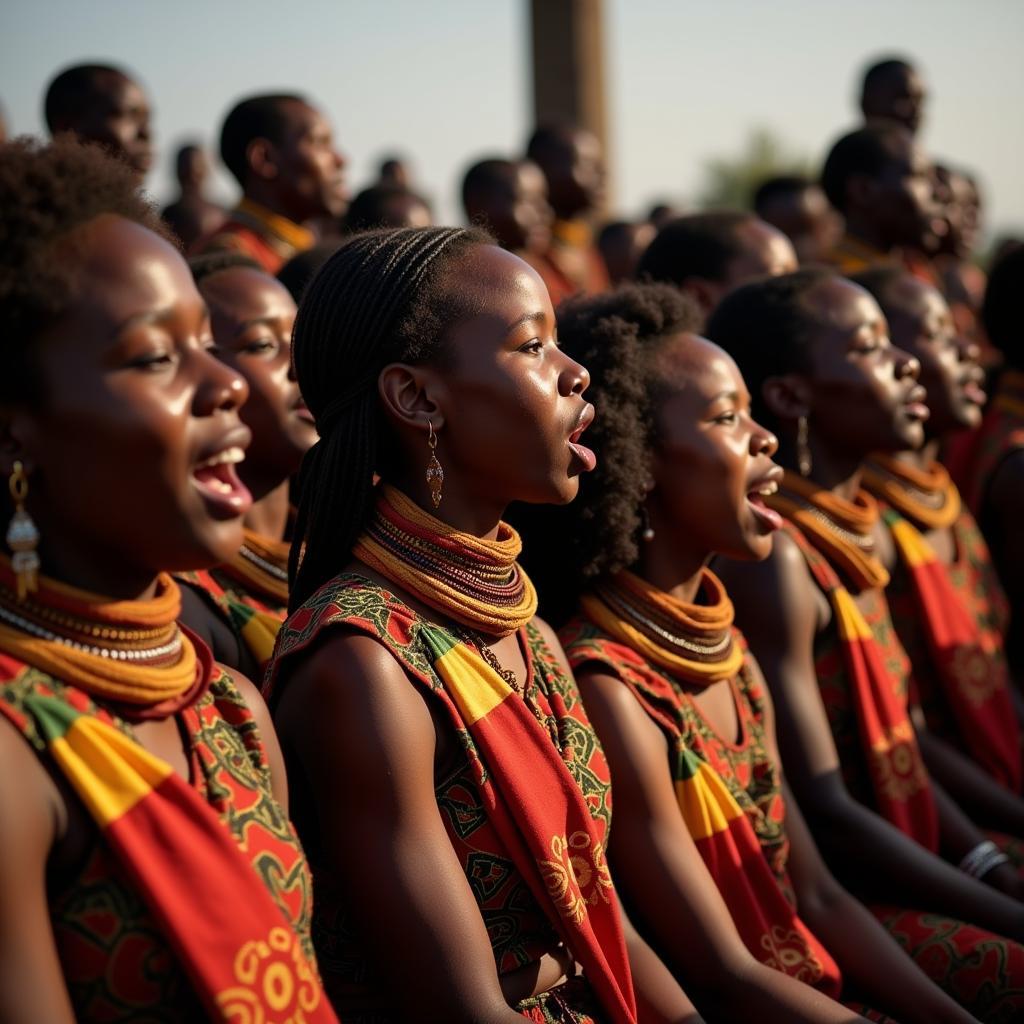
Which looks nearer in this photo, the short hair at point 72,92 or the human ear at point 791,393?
the human ear at point 791,393

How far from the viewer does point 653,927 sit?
295cm

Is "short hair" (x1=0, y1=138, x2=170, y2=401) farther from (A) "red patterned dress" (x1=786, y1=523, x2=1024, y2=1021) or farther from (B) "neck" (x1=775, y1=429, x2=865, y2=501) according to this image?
(B) "neck" (x1=775, y1=429, x2=865, y2=501)

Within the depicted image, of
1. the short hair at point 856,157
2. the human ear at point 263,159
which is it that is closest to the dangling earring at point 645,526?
the human ear at point 263,159

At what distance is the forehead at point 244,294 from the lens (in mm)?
3641

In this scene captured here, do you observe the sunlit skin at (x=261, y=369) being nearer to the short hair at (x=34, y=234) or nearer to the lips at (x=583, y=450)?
the lips at (x=583, y=450)

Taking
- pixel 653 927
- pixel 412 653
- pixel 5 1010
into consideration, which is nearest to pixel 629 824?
pixel 653 927

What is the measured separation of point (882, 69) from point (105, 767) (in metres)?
8.99

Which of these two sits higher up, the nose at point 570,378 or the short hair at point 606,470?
the nose at point 570,378

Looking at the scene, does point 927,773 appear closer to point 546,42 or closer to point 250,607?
point 250,607

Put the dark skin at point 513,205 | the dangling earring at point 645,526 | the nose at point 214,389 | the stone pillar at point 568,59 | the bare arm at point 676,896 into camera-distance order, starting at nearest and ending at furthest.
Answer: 1. the nose at point 214,389
2. the bare arm at point 676,896
3. the dangling earring at point 645,526
4. the dark skin at point 513,205
5. the stone pillar at point 568,59

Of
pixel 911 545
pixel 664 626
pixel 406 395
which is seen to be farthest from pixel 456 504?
pixel 911 545

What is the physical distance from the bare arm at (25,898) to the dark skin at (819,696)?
233 cm

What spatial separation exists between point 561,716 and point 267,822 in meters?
0.79

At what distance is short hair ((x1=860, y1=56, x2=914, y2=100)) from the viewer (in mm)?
9617
